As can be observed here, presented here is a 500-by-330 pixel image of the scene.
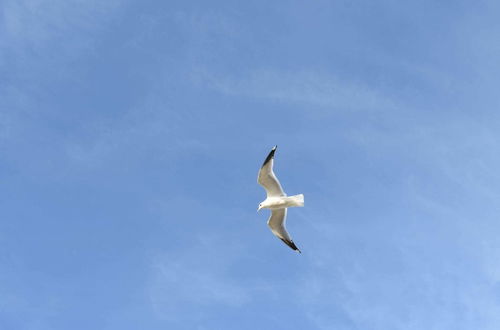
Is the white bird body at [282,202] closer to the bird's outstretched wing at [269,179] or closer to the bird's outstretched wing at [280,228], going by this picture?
the bird's outstretched wing at [269,179]

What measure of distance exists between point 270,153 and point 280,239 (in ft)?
29.2

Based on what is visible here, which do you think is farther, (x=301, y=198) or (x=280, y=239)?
(x=280, y=239)

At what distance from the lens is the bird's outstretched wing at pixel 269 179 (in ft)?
224

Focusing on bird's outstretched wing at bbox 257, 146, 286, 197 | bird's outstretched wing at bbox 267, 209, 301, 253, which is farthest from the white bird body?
bird's outstretched wing at bbox 267, 209, 301, 253

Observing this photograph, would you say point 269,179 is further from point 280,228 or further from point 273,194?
point 280,228

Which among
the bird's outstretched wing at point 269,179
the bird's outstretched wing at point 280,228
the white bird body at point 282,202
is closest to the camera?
the white bird body at point 282,202

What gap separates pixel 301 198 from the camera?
2648 inches

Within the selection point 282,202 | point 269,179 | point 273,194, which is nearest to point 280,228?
point 273,194

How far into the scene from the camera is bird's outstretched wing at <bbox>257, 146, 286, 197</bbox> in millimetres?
68125

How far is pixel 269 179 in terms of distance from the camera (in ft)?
225

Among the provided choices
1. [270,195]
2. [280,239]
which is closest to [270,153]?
[270,195]

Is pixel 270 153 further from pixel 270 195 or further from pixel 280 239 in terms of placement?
pixel 280 239

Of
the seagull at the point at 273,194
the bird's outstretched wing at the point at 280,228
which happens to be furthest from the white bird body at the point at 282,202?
the bird's outstretched wing at the point at 280,228

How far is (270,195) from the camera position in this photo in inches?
2741
